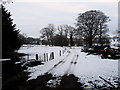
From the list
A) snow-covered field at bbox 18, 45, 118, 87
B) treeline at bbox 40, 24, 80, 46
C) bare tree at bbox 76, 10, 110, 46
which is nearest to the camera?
snow-covered field at bbox 18, 45, 118, 87

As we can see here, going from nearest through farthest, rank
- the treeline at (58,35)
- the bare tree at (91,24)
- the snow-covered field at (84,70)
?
the snow-covered field at (84,70) < the bare tree at (91,24) < the treeline at (58,35)

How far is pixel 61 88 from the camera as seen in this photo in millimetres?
10234

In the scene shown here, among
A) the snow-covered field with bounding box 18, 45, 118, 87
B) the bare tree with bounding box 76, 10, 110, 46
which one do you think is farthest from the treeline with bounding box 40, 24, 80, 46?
the snow-covered field with bounding box 18, 45, 118, 87

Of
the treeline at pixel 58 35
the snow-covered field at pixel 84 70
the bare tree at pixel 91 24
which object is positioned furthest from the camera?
the treeline at pixel 58 35

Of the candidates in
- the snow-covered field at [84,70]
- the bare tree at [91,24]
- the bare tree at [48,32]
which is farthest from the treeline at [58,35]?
the snow-covered field at [84,70]

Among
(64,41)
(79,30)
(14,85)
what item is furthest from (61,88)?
(64,41)

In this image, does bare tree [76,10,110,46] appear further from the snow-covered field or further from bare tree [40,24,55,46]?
bare tree [40,24,55,46]

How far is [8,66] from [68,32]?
98.7 meters

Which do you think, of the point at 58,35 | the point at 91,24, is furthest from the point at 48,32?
the point at 91,24

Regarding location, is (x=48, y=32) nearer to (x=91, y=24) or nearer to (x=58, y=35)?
(x=58, y=35)

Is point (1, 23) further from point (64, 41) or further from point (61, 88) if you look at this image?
point (64, 41)

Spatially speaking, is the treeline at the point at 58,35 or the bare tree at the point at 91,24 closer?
the bare tree at the point at 91,24

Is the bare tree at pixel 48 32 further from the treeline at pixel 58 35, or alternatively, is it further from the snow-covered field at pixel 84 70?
the snow-covered field at pixel 84 70

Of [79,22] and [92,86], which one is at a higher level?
[79,22]
